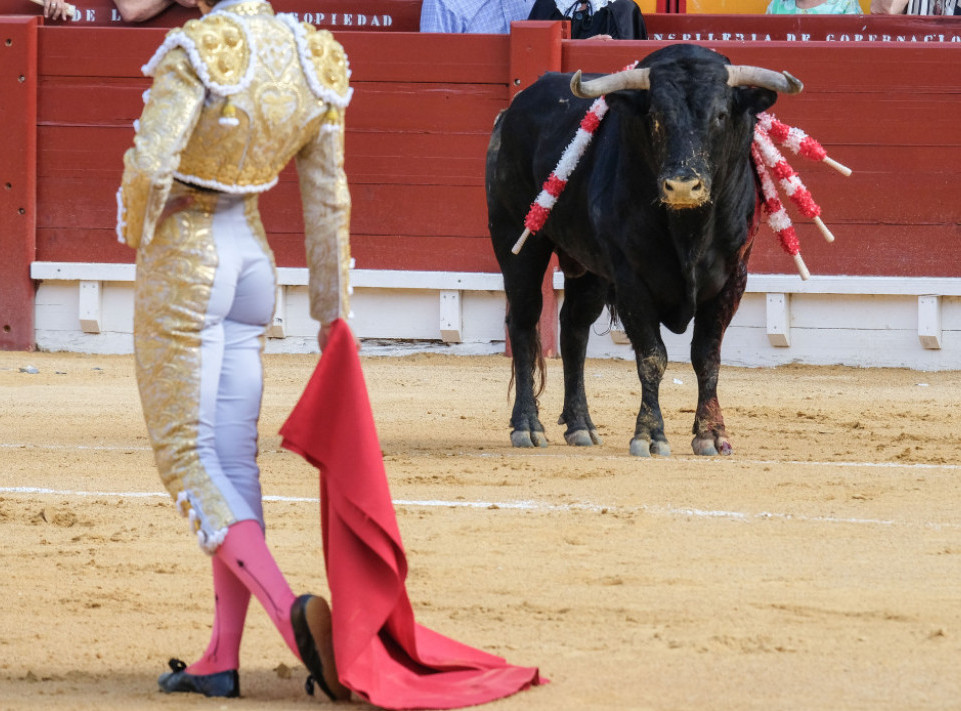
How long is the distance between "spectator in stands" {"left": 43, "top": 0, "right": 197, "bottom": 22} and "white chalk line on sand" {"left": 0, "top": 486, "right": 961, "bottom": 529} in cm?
546

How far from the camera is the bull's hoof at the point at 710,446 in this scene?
5824 millimetres

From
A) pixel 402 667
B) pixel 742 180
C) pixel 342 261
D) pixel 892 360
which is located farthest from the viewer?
pixel 892 360

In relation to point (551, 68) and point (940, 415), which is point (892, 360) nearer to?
point (940, 415)

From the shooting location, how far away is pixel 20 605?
3.45m

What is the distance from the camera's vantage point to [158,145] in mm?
2678

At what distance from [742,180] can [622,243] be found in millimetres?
497

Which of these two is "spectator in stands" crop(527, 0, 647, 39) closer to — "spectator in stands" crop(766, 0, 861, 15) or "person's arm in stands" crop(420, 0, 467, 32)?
"person's arm in stands" crop(420, 0, 467, 32)

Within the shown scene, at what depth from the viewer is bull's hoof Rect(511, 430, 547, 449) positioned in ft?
20.5

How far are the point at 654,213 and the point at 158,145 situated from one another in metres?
3.41

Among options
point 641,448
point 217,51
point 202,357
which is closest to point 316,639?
point 202,357

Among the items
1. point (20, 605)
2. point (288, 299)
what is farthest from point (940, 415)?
point (20, 605)

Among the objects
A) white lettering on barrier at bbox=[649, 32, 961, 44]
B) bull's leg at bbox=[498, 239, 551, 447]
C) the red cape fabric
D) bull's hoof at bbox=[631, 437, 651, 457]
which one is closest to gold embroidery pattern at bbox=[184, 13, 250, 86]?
the red cape fabric

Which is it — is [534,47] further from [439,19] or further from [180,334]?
[180,334]

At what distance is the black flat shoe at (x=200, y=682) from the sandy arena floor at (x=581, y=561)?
36 mm
